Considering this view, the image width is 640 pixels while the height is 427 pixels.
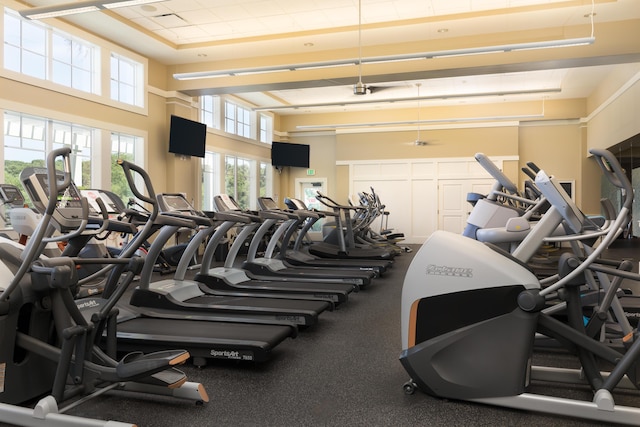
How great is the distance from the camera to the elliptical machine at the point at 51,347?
2129mm

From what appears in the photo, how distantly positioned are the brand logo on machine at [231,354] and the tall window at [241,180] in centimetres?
875

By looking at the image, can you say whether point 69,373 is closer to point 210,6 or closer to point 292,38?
point 210,6

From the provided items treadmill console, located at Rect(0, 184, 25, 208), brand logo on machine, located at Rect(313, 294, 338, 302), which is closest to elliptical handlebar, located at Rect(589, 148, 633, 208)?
brand logo on machine, located at Rect(313, 294, 338, 302)

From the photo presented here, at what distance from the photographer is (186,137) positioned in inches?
364

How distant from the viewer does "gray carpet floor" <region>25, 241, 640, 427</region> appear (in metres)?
2.30

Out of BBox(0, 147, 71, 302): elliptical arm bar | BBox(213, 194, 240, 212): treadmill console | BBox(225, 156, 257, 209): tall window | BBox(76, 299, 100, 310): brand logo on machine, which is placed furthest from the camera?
BBox(225, 156, 257, 209): tall window

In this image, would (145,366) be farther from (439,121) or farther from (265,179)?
(265,179)

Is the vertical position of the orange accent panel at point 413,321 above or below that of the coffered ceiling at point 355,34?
below

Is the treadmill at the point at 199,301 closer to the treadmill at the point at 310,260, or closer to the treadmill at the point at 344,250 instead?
the treadmill at the point at 310,260

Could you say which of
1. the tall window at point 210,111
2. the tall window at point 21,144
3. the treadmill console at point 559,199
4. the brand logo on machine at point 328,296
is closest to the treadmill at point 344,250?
the brand logo on machine at point 328,296

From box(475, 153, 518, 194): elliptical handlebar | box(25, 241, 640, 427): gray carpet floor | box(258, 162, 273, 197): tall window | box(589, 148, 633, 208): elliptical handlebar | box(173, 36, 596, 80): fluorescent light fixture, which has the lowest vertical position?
box(25, 241, 640, 427): gray carpet floor

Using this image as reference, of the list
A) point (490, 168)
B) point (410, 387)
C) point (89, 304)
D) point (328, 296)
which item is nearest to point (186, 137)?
point (328, 296)

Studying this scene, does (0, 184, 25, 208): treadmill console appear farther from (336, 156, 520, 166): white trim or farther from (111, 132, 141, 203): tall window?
(336, 156, 520, 166): white trim

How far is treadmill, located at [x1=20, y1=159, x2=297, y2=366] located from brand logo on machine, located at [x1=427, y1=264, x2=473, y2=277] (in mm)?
1152
